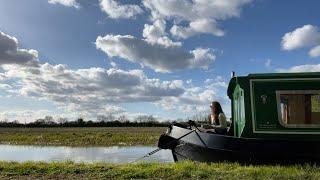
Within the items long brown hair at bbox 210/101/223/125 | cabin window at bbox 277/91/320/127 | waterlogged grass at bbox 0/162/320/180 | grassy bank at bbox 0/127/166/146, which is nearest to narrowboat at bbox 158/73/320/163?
cabin window at bbox 277/91/320/127

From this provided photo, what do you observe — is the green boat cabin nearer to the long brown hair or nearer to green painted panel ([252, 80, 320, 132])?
green painted panel ([252, 80, 320, 132])

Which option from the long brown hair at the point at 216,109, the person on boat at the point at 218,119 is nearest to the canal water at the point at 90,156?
the person on boat at the point at 218,119

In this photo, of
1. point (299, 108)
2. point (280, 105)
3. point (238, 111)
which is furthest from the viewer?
point (238, 111)

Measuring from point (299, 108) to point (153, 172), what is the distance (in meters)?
3.76

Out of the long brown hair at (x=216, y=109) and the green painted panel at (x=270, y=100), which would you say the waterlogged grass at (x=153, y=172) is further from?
the long brown hair at (x=216, y=109)

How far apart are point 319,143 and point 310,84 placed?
1272mm

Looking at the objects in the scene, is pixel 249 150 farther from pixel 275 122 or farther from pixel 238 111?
pixel 238 111

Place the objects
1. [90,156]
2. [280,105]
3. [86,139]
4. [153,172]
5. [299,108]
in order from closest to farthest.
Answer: [153,172] < [299,108] < [280,105] < [90,156] < [86,139]

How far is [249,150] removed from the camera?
11367 mm

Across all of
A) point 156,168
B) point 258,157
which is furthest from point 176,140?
point 156,168

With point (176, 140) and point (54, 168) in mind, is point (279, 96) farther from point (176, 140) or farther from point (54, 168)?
point (54, 168)

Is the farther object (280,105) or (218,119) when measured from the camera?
(218,119)

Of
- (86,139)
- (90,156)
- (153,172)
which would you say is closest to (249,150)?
(153,172)

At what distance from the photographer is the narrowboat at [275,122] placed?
439 inches
